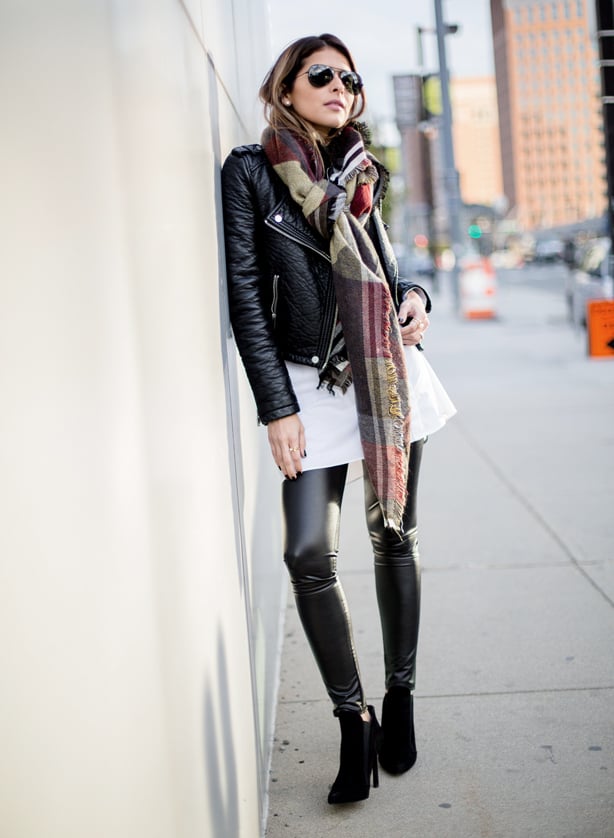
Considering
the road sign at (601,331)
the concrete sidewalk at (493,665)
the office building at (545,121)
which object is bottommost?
the concrete sidewalk at (493,665)

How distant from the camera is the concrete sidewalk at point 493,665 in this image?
8.46ft

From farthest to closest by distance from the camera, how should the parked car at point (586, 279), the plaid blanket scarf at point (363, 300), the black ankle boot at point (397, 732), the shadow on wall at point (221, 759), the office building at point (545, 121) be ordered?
the office building at point (545, 121)
the parked car at point (586, 279)
the black ankle boot at point (397, 732)
the plaid blanket scarf at point (363, 300)
the shadow on wall at point (221, 759)

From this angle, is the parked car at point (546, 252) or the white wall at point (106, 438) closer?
the white wall at point (106, 438)

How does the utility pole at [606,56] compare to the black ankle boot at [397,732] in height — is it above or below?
above

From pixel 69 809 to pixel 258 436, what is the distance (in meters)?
2.52

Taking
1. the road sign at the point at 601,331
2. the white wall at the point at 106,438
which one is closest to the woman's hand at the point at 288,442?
the white wall at the point at 106,438

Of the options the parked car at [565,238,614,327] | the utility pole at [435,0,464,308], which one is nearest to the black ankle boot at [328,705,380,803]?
the parked car at [565,238,614,327]

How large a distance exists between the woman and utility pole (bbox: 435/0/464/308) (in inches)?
806

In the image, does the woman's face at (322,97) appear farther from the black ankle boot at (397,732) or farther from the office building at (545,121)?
the office building at (545,121)

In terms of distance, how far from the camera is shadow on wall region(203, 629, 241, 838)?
1.84 m

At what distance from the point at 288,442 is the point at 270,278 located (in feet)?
1.36

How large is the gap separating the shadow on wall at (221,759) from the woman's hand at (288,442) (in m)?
0.54

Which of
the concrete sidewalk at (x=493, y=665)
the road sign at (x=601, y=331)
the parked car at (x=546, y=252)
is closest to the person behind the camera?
the concrete sidewalk at (x=493, y=665)

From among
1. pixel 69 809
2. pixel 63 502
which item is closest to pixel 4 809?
pixel 69 809
